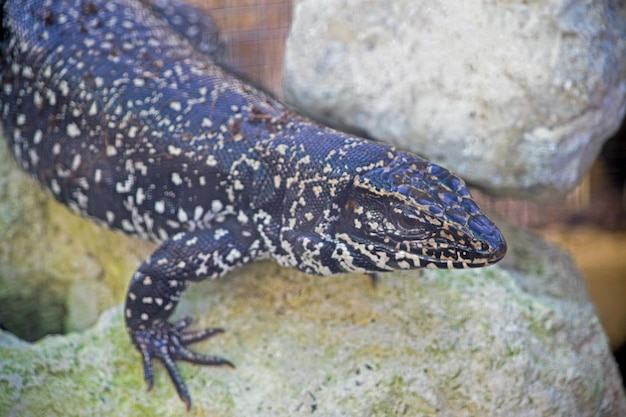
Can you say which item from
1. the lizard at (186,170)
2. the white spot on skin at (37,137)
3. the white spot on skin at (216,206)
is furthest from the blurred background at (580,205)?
the white spot on skin at (216,206)

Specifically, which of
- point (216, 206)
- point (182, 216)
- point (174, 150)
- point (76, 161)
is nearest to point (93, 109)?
point (76, 161)

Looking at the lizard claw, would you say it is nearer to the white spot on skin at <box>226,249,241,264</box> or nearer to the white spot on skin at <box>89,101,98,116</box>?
the white spot on skin at <box>226,249,241,264</box>

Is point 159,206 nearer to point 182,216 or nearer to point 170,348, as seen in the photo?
point 182,216

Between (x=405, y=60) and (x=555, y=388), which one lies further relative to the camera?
(x=405, y=60)

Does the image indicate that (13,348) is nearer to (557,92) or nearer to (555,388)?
(555,388)

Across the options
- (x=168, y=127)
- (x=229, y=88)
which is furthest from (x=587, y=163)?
(x=168, y=127)

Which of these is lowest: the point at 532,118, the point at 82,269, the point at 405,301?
the point at 82,269

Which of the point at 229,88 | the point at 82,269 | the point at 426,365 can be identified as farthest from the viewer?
the point at 82,269

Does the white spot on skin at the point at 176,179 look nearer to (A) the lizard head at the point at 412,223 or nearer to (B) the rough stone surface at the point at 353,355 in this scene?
(B) the rough stone surface at the point at 353,355
